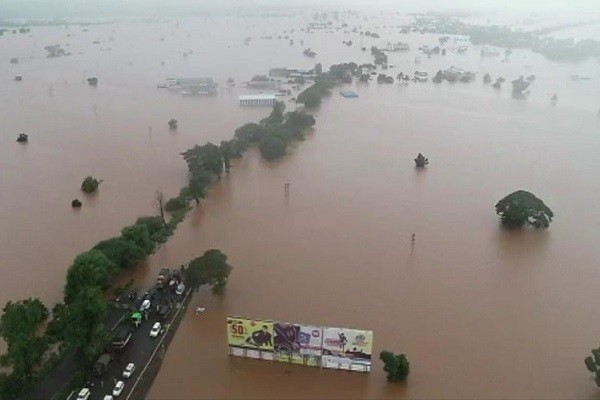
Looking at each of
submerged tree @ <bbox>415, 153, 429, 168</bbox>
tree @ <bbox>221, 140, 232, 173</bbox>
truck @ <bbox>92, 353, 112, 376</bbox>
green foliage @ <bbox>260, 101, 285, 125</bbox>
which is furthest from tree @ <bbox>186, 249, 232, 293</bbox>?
green foliage @ <bbox>260, 101, 285, 125</bbox>

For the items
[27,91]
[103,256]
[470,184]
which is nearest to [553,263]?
[470,184]

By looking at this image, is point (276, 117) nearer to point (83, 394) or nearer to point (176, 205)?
point (176, 205)

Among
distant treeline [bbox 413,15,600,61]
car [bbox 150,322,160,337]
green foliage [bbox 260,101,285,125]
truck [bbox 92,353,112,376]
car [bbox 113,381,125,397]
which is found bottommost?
car [bbox 113,381,125,397]

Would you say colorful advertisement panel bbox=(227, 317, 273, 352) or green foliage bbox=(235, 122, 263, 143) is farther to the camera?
green foliage bbox=(235, 122, 263, 143)

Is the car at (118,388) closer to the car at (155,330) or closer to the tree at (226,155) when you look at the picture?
the car at (155,330)

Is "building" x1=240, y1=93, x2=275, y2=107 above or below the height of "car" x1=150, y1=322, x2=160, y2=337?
above

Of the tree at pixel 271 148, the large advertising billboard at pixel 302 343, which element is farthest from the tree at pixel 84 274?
the tree at pixel 271 148

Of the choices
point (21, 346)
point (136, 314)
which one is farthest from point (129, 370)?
point (21, 346)

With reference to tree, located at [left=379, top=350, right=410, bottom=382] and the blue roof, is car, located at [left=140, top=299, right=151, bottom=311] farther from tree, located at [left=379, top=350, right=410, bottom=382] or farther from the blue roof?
the blue roof
